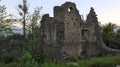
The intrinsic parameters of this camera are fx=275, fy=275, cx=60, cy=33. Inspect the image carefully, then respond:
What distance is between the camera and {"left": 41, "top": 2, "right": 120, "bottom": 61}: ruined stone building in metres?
23.3

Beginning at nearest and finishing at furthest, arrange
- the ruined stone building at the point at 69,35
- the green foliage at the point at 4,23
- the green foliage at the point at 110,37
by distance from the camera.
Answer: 1. the green foliage at the point at 4,23
2. the ruined stone building at the point at 69,35
3. the green foliage at the point at 110,37

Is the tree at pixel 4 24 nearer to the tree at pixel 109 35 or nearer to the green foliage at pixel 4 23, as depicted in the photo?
the green foliage at pixel 4 23

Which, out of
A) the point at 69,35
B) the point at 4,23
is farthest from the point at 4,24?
the point at 69,35

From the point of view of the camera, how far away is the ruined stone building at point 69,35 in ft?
76.4

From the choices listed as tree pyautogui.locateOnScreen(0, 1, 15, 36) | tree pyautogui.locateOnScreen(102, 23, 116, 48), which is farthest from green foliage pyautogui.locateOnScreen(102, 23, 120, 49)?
tree pyautogui.locateOnScreen(0, 1, 15, 36)

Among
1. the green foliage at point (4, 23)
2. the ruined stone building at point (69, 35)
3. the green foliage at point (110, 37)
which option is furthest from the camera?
the green foliage at point (110, 37)

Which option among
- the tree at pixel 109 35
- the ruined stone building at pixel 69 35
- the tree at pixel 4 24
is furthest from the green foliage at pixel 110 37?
the tree at pixel 4 24

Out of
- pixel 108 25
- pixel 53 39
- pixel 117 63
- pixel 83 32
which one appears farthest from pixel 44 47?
pixel 108 25

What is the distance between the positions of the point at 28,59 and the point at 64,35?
44.3 ft

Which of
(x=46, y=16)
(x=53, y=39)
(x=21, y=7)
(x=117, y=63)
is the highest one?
(x=21, y=7)

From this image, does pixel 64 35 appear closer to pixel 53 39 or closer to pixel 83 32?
pixel 53 39

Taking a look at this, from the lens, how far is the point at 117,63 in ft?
61.2

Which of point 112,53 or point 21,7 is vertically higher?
point 21,7

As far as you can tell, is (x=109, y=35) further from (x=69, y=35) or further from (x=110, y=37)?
(x=69, y=35)
